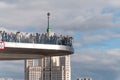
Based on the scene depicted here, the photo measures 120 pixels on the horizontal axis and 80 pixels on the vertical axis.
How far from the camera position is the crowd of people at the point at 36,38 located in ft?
154

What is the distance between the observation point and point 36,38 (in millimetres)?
48344

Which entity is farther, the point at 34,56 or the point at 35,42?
the point at 34,56

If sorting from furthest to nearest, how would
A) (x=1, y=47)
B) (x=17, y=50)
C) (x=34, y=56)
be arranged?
(x=34, y=56)
(x=17, y=50)
(x=1, y=47)

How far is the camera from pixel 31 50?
1943 inches

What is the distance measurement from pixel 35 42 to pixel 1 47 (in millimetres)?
3553

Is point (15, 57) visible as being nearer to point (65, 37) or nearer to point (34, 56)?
point (34, 56)

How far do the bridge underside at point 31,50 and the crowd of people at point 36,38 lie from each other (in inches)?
16.3

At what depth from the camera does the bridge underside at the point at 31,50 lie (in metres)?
47.5

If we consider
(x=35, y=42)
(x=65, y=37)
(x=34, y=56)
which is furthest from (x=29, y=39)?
(x=34, y=56)

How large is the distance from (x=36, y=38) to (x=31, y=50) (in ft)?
5.26

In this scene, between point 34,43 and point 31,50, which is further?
point 31,50

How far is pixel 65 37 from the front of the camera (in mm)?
49531

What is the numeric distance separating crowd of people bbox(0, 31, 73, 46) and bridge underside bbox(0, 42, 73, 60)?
414 millimetres

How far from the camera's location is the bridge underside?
47481 mm
